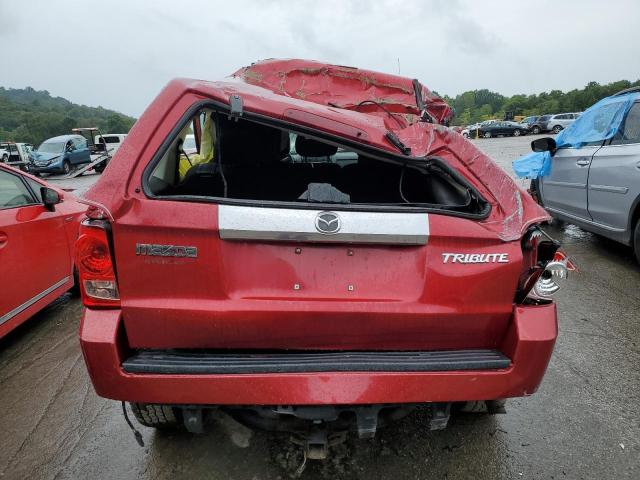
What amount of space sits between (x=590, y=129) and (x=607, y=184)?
1018 millimetres

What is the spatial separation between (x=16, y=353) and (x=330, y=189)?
324 centimetres

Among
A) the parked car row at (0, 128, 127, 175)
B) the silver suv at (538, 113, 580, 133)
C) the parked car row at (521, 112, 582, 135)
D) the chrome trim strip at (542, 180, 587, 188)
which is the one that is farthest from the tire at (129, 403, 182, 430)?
the silver suv at (538, 113, 580, 133)

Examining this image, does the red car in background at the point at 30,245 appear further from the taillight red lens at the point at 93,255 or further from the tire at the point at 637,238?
the tire at the point at 637,238

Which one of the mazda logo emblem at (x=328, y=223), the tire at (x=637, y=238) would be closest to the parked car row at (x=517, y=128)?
the tire at (x=637, y=238)

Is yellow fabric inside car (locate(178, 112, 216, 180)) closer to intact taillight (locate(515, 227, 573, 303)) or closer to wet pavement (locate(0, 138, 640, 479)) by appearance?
wet pavement (locate(0, 138, 640, 479))

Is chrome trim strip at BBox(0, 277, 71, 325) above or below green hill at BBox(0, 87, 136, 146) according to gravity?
above

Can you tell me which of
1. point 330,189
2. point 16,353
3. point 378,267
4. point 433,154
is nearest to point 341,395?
point 378,267

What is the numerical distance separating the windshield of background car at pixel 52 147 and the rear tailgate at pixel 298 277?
879 inches

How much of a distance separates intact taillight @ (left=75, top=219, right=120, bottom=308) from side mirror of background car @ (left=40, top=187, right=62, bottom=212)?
2.45m

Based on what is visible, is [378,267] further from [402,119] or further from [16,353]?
[16,353]

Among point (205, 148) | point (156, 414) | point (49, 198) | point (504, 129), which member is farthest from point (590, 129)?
point (504, 129)

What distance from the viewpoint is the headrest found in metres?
2.85

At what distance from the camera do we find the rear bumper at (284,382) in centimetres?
162

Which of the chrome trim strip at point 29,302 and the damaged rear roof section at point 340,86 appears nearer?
the damaged rear roof section at point 340,86
